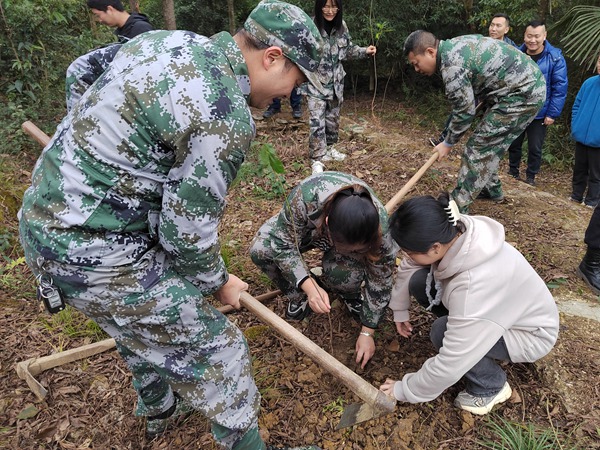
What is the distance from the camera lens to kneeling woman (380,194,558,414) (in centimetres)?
184

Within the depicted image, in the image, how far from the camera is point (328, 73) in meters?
5.33

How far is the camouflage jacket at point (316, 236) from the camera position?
2.37m

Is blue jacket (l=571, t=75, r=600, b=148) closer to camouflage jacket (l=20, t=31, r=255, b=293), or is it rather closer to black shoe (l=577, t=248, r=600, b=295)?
black shoe (l=577, t=248, r=600, b=295)

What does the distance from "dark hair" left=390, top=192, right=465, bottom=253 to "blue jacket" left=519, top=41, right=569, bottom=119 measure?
4152 millimetres

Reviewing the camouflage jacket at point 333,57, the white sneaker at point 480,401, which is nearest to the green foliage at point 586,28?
the camouflage jacket at point 333,57

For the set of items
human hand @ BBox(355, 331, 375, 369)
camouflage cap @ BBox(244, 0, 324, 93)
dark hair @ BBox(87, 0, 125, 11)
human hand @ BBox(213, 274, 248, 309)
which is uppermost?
camouflage cap @ BBox(244, 0, 324, 93)

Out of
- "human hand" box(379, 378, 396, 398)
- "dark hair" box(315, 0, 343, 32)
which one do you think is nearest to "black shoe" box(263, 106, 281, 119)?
"dark hair" box(315, 0, 343, 32)

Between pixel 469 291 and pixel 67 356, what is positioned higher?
pixel 469 291

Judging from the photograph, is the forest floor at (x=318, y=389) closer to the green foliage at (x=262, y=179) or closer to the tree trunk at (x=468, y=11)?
the green foliage at (x=262, y=179)

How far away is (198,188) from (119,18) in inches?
152

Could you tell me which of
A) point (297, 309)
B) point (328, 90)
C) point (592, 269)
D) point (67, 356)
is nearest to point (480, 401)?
point (297, 309)

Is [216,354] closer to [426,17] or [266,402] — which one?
[266,402]

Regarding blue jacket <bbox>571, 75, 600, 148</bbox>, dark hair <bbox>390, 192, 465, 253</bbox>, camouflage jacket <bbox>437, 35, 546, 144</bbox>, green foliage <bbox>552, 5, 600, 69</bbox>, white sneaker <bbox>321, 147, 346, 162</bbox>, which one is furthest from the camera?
white sneaker <bbox>321, 147, 346, 162</bbox>

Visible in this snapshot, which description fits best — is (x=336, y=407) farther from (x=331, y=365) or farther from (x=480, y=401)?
(x=480, y=401)
